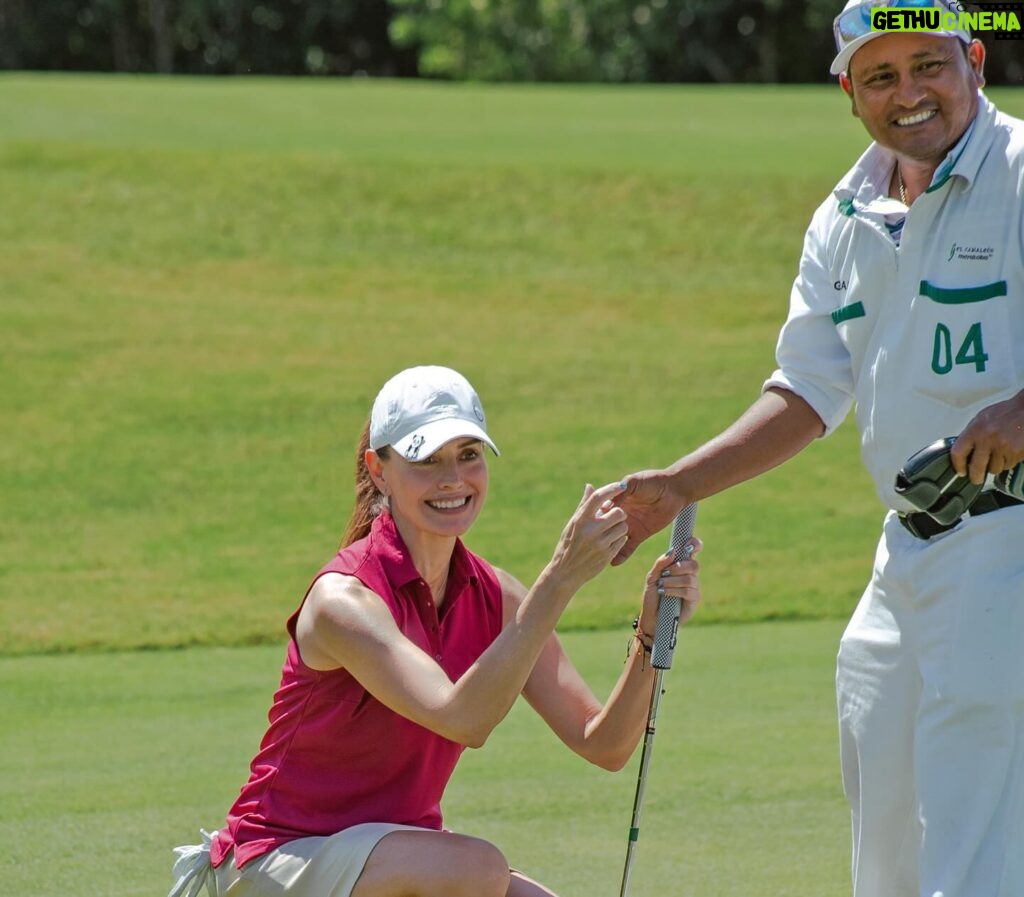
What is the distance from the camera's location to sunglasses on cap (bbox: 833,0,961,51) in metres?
3.87

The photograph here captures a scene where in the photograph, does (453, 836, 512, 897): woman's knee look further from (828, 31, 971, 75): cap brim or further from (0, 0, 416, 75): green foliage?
(0, 0, 416, 75): green foliage

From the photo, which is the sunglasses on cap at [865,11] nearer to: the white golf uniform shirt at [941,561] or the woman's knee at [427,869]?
the white golf uniform shirt at [941,561]

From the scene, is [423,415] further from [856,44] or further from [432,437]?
[856,44]

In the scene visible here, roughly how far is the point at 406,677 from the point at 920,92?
5.23ft

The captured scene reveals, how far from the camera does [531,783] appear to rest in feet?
20.3

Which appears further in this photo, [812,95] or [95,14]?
[95,14]

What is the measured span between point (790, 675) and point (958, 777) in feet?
13.8

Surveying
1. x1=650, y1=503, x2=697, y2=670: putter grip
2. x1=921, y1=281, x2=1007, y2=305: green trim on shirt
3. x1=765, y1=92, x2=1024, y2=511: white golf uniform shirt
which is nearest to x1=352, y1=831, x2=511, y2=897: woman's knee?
x1=650, y1=503, x2=697, y2=670: putter grip

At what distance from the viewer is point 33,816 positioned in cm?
576

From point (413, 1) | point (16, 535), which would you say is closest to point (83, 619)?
point (16, 535)

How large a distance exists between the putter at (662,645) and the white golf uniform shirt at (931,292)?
476 millimetres

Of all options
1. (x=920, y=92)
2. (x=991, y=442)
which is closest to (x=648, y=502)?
(x=991, y=442)

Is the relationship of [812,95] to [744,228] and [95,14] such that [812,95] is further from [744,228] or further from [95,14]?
[95,14]

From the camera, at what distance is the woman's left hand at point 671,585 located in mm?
4195
